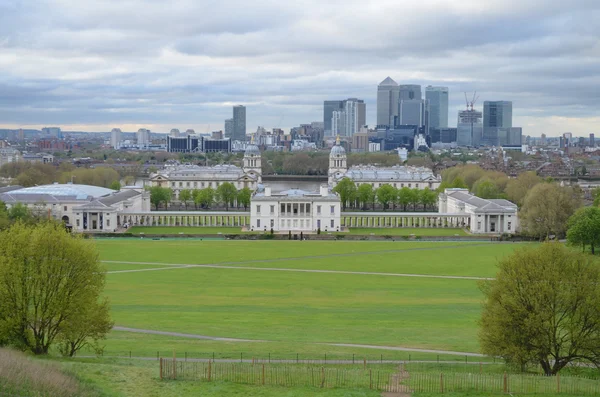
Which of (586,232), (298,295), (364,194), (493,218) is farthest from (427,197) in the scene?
(298,295)

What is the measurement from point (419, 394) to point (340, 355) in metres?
6.97

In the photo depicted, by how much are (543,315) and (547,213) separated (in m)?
57.5

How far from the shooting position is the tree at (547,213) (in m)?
82.0

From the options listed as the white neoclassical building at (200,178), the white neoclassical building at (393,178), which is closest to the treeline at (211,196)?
the white neoclassical building at (200,178)

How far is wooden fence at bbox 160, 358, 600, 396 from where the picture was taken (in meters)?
23.9

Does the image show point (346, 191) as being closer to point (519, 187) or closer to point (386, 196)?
point (386, 196)

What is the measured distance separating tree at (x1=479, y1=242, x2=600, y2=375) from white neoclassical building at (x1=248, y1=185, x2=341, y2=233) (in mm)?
67392

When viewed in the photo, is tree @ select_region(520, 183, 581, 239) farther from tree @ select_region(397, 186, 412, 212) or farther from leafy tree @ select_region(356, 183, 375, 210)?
leafy tree @ select_region(356, 183, 375, 210)

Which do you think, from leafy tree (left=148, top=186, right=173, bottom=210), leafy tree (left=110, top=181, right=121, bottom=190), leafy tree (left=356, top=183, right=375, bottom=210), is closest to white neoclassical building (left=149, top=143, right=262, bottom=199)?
leafy tree (left=110, top=181, right=121, bottom=190)

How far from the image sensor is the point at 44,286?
3038 centimetres

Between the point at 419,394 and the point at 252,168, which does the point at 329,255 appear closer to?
the point at 419,394

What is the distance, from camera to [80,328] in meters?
29.6

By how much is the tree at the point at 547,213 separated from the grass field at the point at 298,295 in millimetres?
8698

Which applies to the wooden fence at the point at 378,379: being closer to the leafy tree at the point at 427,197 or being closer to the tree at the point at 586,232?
the tree at the point at 586,232
